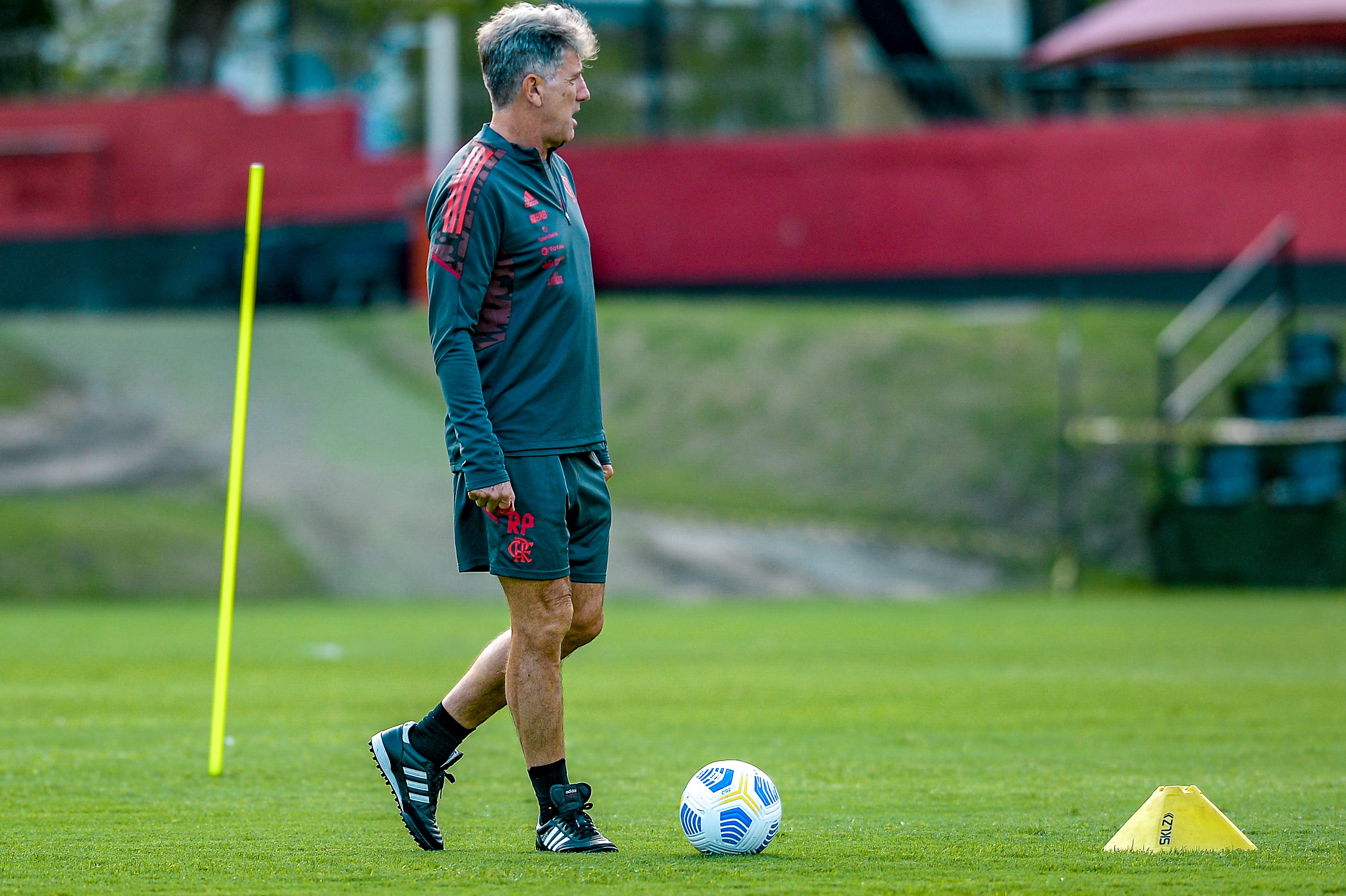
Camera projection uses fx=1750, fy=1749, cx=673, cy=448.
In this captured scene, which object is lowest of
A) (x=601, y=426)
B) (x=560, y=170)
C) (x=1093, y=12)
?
(x=601, y=426)

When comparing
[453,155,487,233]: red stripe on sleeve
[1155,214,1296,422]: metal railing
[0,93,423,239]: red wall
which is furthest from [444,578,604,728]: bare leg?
[0,93,423,239]: red wall

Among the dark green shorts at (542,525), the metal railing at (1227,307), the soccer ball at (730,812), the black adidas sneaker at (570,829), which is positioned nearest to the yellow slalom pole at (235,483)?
the dark green shorts at (542,525)

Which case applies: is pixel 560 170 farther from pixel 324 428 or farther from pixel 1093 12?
pixel 1093 12

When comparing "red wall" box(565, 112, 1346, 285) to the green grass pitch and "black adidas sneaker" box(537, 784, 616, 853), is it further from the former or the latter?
"black adidas sneaker" box(537, 784, 616, 853)

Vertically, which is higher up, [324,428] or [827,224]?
[827,224]

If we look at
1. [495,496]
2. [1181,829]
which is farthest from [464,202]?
[1181,829]

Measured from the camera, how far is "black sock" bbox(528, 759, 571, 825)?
5.03 metres

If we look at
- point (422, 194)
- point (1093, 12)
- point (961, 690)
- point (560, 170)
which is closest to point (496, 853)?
point (560, 170)

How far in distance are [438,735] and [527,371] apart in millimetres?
1136

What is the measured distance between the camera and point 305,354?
21.2 metres

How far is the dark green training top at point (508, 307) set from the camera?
16.1 ft

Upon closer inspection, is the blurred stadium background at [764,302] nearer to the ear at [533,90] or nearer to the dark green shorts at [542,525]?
the dark green shorts at [542,525]

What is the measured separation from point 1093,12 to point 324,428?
44.7 feet

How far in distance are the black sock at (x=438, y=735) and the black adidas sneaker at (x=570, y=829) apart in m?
0.39
